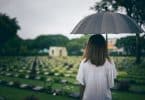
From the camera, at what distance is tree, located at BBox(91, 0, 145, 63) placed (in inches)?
615

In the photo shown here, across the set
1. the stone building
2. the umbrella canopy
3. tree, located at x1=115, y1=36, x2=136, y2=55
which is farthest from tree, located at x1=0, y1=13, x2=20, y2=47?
the umbrella canopy

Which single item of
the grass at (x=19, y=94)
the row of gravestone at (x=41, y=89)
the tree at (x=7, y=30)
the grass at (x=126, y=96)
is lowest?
the grass at (x=126, y=96)

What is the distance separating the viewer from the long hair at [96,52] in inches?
153

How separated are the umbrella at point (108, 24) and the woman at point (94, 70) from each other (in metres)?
0.64

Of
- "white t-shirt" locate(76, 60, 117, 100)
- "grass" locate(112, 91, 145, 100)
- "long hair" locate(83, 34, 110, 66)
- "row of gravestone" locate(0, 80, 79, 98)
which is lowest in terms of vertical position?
"grass" locate(112, 91, 145, 100)

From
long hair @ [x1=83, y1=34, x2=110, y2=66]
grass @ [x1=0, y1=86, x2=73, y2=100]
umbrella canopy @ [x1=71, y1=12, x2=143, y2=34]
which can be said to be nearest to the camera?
long hair @ [x1=83, y1=34, x2=110, y2=66]

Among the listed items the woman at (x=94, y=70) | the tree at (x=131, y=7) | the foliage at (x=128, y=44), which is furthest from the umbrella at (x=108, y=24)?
the tree at (x=131, y=7)

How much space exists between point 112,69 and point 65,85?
8.56 meters

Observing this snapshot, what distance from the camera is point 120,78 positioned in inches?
A: 532

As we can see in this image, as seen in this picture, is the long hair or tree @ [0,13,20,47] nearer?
the long hair

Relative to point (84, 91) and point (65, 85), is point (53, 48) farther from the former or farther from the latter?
point (84, 91)

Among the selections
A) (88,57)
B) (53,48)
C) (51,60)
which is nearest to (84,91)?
(88,57)

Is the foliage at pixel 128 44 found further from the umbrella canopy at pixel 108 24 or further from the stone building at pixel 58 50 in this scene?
the umbrella canopy at pixel 108 24

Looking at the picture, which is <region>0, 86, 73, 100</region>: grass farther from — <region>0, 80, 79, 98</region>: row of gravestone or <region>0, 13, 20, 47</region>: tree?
<region>0, 13, 20, 47</region>: tree
